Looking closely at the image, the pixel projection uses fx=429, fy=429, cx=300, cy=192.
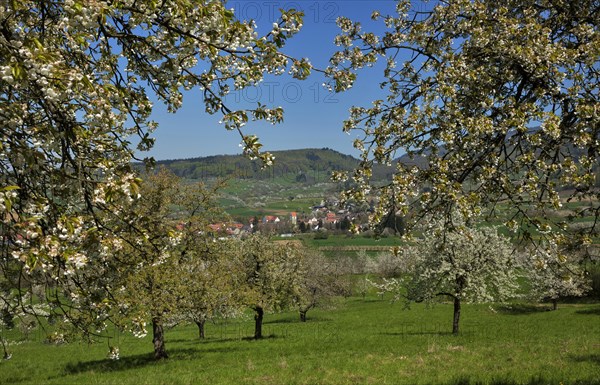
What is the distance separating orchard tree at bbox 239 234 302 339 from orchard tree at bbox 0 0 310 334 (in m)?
29.5

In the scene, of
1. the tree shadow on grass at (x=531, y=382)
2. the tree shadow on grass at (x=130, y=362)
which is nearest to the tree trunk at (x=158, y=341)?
the tree shadow on grass at (x=130, y=362)

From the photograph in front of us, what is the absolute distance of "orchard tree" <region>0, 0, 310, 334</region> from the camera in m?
3.76

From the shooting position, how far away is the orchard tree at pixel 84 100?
3762 mm

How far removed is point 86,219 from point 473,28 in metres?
6.99

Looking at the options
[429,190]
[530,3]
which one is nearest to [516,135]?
[429,190]

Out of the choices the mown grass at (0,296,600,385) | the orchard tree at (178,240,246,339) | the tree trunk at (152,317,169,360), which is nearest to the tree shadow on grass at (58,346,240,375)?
the mown grass at (0,296,600,385)

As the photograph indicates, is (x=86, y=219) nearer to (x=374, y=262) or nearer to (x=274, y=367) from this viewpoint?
(x=274, y=367)

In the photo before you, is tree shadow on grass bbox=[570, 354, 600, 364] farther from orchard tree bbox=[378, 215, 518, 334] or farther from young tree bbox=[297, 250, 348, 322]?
young tree bbox=[297, 250, 348, 322]

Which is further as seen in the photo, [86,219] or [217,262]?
[217,262]

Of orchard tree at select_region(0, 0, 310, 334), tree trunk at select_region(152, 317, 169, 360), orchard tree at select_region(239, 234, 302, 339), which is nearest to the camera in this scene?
orchard tree at select_region(0, 0, 310, 334)

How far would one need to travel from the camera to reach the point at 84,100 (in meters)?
4.52

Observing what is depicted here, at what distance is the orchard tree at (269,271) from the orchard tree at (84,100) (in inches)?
1161

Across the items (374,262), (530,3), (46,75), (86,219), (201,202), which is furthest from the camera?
(374,262)

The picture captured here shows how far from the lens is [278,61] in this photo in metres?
5.64
